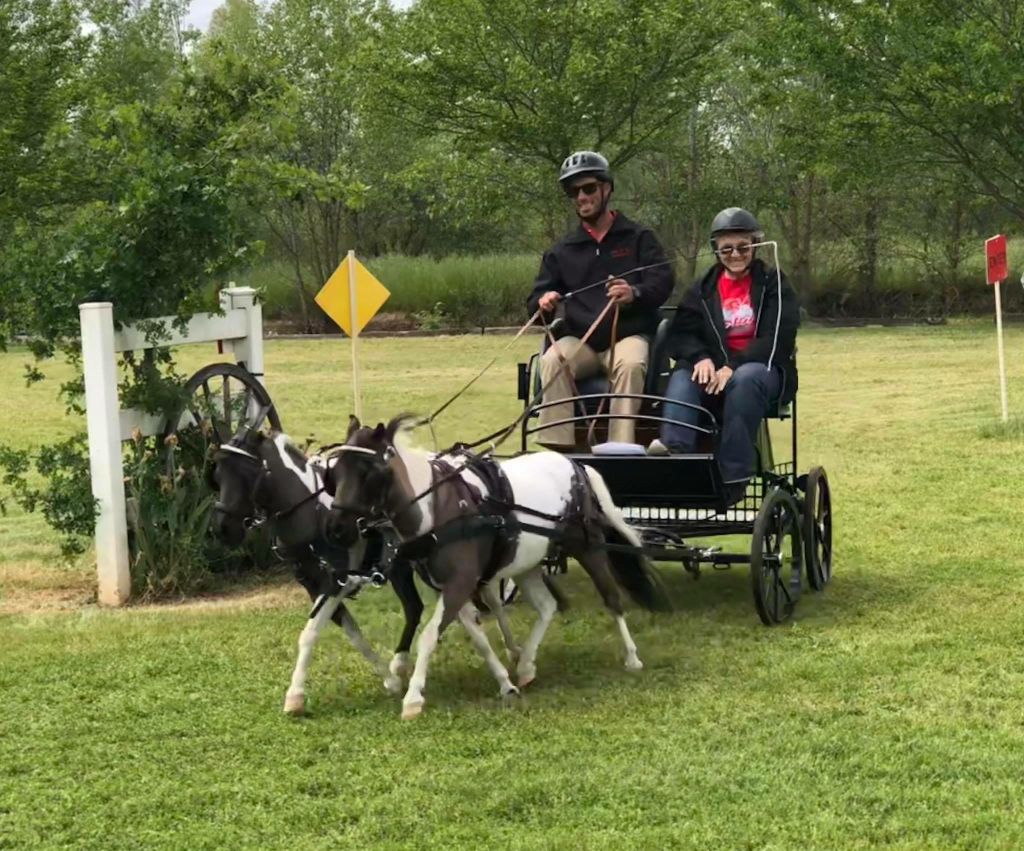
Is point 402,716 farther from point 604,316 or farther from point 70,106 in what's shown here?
point 70,106

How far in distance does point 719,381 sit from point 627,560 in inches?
43.8

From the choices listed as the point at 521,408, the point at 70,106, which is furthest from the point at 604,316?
the point at 70,106

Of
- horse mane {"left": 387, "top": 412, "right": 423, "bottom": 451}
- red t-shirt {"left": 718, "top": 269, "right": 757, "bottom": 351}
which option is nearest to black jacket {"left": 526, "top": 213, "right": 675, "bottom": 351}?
red t-shirt {"left": 718, "top": 269, "right": 757, "bottom": 351}

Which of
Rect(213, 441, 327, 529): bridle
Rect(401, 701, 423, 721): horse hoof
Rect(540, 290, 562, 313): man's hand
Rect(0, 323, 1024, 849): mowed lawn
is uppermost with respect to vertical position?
Rect(540, 290, 562, 313): man's hand

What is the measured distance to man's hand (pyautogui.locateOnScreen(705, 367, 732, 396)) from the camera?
711cm

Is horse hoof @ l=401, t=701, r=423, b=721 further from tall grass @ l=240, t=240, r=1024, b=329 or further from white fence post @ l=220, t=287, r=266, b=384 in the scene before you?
tall grass @ l=240, t=240, r=1024, b=329

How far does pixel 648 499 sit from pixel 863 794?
2675 mm

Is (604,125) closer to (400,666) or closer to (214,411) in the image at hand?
(214,411)

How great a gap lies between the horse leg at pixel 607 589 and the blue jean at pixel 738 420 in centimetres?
89

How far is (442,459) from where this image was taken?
590 centimetres

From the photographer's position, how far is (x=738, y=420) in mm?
6957

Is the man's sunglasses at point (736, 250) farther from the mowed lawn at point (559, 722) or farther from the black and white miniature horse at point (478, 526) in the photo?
the black and white miniature horse at point (478, 526)

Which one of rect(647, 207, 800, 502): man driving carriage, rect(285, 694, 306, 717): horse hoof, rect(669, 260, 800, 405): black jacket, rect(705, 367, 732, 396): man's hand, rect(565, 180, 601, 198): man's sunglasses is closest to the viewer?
rect(285, 694, 306, 717): horse hoof

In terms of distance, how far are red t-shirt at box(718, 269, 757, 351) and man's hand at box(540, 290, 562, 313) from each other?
86cm
